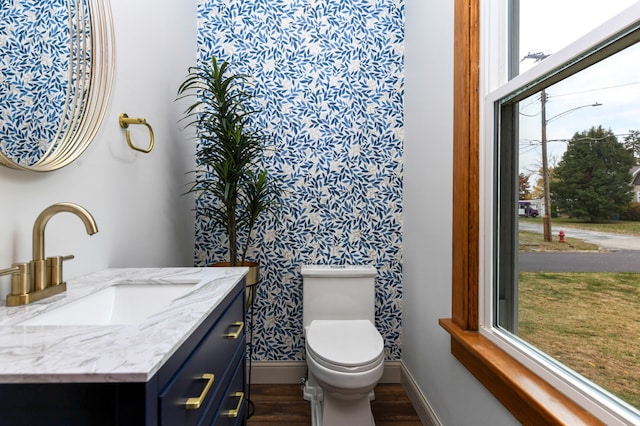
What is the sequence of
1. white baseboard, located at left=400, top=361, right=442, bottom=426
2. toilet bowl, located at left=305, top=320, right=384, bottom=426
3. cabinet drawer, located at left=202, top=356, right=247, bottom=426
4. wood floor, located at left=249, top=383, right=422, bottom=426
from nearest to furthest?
cabinet drawer, located at left=202, top=356, right=247, bottom=426
toilet bowl, located at left=305, top=320, right=384, bottom=426
white baseboard, located at left=400, top=361, right=442, bottom=426
wood floor, located at left=249, top=383, right=422, bottom=426

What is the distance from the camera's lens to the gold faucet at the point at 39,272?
0.86m

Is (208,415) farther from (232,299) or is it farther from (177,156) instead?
(177,156)

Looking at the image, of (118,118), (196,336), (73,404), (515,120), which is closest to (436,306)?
(515,120)

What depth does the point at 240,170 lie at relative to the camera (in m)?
1.89

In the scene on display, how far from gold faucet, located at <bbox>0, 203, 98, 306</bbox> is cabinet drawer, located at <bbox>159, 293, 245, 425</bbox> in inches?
17.7

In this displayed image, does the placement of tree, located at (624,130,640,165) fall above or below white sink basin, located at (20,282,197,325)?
above

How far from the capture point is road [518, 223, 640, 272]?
79 cm

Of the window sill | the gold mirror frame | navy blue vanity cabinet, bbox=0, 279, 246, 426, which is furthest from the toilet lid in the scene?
the gold mirror frame

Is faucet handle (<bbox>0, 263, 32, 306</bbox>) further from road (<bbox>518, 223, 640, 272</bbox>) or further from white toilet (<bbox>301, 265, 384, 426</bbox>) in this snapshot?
Answer: road (<bbox>518, 223, 640, 272</bbox>)

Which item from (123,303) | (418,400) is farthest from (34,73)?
(418,400)

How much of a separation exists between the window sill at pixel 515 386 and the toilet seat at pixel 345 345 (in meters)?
0.39

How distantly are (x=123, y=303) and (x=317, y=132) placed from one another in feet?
4.93

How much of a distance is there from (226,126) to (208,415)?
138 cm

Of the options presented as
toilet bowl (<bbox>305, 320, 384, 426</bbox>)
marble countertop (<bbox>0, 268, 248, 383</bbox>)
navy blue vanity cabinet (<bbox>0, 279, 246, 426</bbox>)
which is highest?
marble countertop (<bbox>0, 268, 248, 383</bbox>)
